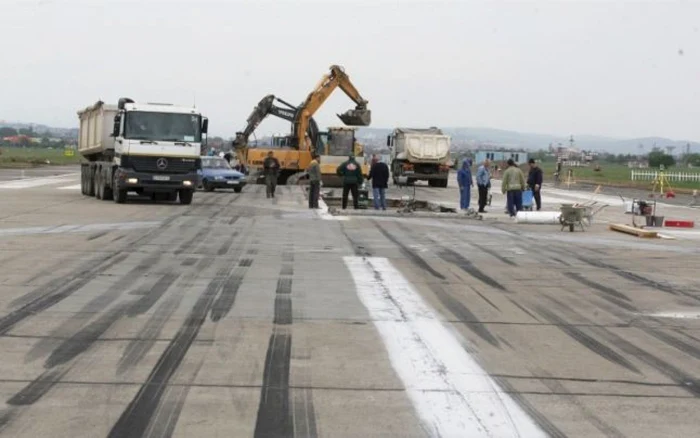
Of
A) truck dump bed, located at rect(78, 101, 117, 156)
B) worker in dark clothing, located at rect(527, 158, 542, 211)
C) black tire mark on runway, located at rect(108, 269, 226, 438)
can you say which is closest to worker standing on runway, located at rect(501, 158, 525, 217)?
worker in dark clothing, located at rect(527, 158, 542, 211)

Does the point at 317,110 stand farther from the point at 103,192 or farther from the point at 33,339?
the point at 33,339

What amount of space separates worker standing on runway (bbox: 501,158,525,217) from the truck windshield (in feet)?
30.4

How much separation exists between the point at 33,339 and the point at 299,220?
623 inches

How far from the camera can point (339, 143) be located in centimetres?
4519

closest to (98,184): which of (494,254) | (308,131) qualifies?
(308,131)

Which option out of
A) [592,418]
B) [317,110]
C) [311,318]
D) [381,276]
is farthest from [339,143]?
[592,418]

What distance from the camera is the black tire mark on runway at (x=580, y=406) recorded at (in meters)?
6.58

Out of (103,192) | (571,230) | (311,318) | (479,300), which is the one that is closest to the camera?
(311,318)

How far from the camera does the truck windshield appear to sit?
2859 cm

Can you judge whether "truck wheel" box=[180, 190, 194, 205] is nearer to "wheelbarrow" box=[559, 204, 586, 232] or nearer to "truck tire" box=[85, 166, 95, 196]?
"truck tire" box=[85, 166, 95, 196]

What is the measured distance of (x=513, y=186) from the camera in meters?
27.2

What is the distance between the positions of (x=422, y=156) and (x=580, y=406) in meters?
44.4

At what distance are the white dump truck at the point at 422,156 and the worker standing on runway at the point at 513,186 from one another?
23.6m

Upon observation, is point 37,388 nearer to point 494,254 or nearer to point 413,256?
point 413,256
